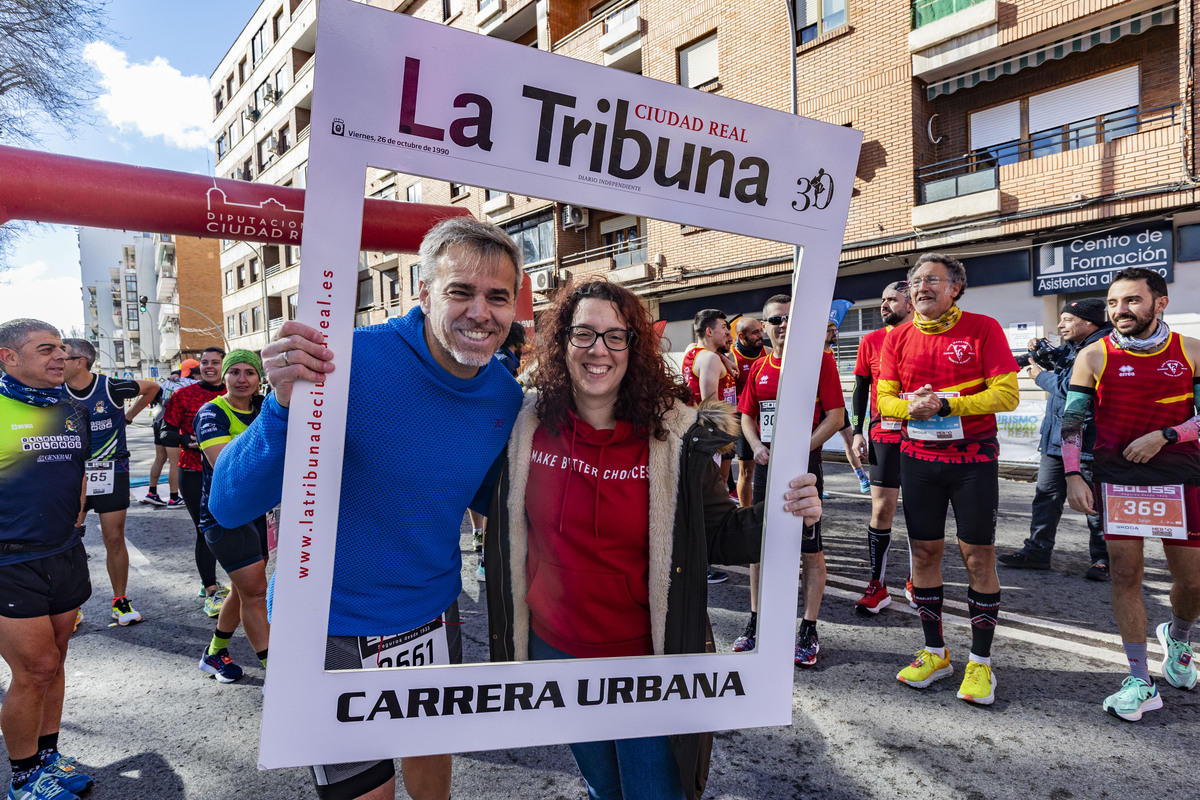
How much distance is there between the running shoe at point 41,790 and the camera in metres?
2.54

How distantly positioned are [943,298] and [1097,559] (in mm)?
3442

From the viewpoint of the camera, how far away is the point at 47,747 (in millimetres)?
2730

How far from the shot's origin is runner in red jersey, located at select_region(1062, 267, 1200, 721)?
10.2 ft

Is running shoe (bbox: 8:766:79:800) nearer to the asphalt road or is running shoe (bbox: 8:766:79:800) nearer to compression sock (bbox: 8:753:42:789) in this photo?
compression sock (bbox: 8:753:42:789)

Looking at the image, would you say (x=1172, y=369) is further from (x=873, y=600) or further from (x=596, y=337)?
(x=596, y=337)

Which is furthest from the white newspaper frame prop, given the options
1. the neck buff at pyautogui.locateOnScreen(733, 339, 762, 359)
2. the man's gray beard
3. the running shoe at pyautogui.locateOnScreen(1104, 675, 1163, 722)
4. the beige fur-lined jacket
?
the neck buff at pyautogui.locateOnScreen(733, 339, 762, 359)

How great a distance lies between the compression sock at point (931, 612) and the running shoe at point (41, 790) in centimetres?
404

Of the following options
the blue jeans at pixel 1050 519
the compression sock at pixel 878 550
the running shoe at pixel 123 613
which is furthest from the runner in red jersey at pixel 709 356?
the running shoe at pixel 123 613

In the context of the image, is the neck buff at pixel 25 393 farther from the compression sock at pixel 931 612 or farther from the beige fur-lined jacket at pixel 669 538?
the compression sock at pixel 931 612

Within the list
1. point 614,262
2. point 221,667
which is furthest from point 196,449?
point 614,262

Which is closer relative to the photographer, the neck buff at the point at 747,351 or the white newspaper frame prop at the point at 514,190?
the white newspaper frame prop at the point at 514,190

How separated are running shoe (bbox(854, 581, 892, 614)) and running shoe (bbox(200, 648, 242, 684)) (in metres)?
4.02

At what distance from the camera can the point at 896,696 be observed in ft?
10.7

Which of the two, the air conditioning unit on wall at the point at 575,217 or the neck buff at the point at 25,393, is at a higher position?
the air conditioning unit on wall at the point at 575,217
